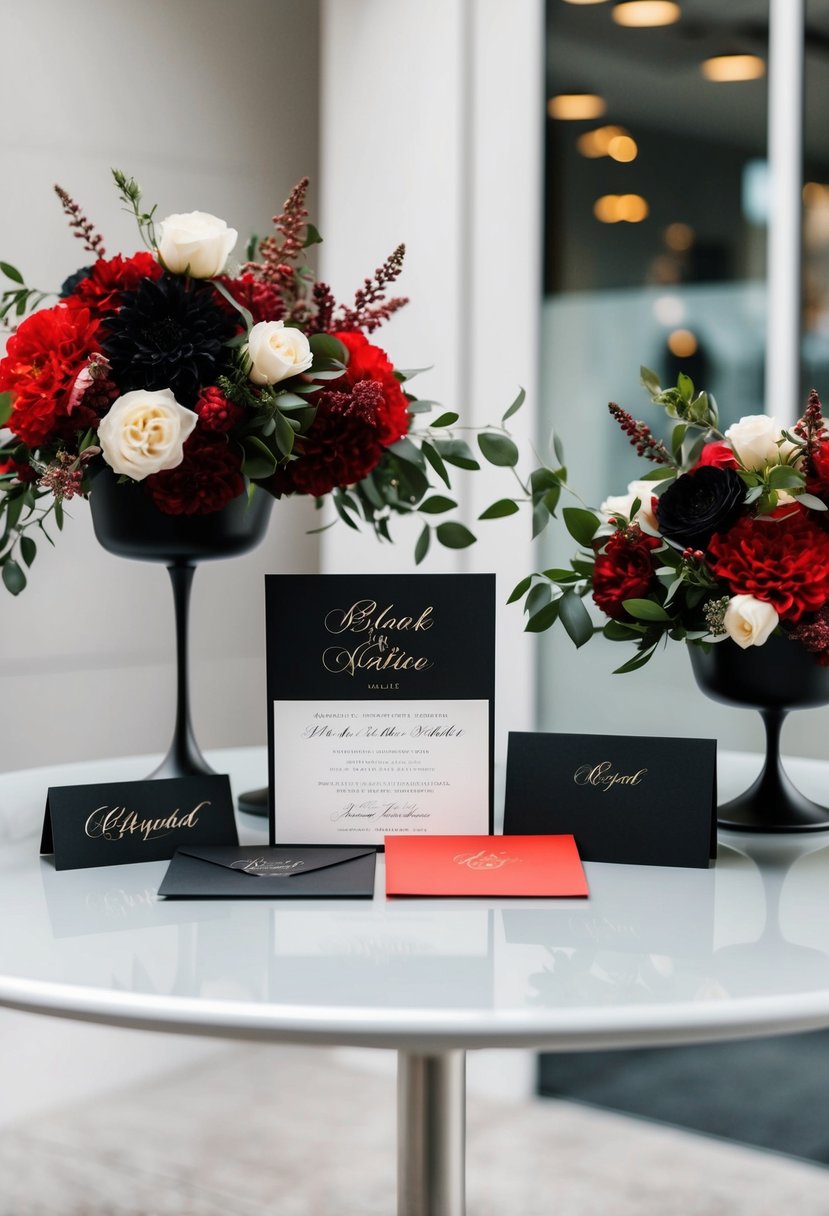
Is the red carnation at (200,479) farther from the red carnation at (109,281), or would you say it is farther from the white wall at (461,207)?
the white wall at (461,207)

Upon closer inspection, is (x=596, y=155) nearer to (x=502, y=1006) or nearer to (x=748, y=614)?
(x=748, y=614)

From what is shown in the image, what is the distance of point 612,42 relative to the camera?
2.47 m

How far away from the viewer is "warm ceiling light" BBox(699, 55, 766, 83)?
232 cm

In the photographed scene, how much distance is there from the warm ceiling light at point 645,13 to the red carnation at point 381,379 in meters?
1.50

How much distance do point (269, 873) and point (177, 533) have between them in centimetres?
37

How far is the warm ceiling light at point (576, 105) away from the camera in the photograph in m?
2.49

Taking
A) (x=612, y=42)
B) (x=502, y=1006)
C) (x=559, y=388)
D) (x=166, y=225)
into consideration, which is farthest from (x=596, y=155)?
(x=502, y=1006)

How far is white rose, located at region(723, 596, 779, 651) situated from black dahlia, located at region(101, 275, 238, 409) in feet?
1.63

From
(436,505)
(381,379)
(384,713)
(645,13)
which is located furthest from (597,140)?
(384,713)

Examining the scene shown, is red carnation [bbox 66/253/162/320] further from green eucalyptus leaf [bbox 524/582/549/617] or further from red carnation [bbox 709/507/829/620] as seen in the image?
red carnation [bbox 709/507/829/620]

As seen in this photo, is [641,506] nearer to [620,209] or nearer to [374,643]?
[374,643]

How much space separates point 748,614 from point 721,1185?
1.49 metres

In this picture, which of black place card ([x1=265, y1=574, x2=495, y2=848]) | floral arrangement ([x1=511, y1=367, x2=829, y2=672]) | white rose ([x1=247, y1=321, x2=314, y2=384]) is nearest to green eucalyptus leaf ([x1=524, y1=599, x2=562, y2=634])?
floral arrangement ([x1=511, y1=367, x2=829, y2=672])

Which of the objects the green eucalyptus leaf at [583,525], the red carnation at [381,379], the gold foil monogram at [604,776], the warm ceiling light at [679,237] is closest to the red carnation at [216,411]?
the red carnation at [381,379]
